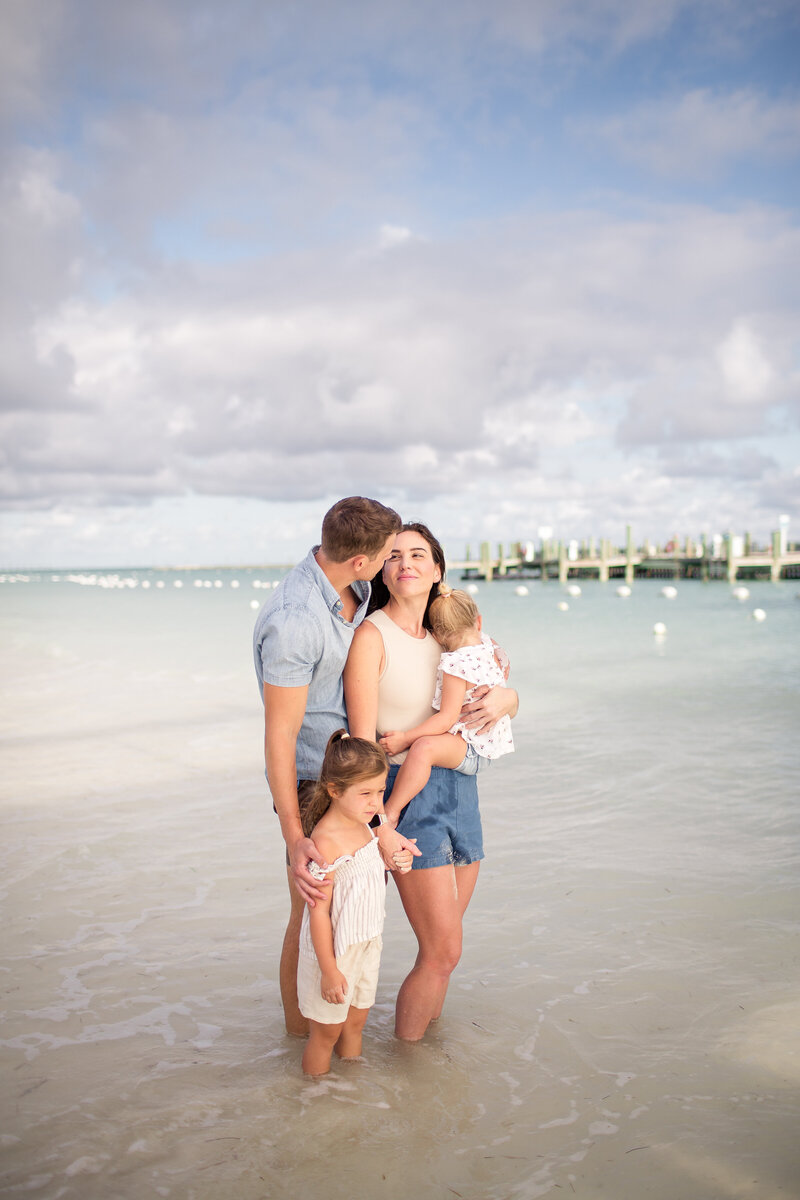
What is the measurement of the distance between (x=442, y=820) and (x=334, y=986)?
0.75 m

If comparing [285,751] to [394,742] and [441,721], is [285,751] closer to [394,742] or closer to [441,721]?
[394,742]

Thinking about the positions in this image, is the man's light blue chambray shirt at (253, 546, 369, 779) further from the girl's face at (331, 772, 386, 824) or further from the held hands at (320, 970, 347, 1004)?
the held hands at (320, 970, 347, 1004)

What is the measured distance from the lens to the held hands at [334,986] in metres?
3.00

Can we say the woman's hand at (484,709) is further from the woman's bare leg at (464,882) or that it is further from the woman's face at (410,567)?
the woman's bare leg at (464,882)

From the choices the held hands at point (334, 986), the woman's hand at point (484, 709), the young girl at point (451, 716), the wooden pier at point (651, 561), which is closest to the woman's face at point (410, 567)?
the young girl at point (451, 716)

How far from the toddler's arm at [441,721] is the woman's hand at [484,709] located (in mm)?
86

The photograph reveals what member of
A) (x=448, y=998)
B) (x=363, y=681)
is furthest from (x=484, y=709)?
(x=448, y=998)

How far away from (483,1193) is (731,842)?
13.8 feet

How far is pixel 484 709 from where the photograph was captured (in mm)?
3467

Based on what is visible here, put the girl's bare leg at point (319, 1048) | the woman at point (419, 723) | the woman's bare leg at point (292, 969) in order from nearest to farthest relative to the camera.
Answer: the girl's bare leg at point (319, 1048), the woman at point (419, 723), the woman's bare leg at point (292, 969)

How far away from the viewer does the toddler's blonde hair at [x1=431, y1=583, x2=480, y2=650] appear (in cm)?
346

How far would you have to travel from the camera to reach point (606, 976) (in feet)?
14.0

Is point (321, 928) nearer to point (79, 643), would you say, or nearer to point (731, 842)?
point (731, 842)

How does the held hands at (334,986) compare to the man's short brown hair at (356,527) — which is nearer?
the held hands at (334,986)
